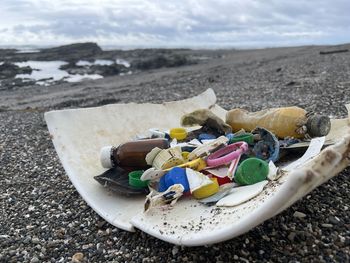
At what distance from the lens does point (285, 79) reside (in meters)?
12.2

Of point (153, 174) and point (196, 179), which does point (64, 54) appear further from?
point (196, 179)

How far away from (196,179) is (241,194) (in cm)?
41

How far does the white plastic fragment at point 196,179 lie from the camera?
322 cm

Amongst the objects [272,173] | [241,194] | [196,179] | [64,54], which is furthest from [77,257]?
[64,54]

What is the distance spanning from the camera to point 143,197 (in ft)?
12.1

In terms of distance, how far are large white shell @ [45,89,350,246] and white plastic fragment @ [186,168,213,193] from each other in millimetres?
126

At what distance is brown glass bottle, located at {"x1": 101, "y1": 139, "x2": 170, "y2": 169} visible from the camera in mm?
3939

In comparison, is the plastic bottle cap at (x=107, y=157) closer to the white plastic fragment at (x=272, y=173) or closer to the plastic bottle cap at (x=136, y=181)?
the plastic bottle cap at (x=136, y=181)

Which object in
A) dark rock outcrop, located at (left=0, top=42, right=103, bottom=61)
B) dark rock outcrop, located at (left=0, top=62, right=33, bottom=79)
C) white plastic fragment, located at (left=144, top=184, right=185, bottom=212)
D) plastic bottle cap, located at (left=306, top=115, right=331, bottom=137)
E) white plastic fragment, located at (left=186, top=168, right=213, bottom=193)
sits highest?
plastic bottle cap, located at (left=306, top=115, right=331, bottom=137)

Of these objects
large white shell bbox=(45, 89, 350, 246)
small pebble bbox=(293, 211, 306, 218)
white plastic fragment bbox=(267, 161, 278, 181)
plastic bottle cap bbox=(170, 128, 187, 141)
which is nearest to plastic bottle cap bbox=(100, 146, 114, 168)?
large white shell bbox=(45, 89, 350, 246)

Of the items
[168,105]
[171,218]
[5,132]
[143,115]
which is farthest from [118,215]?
[5,132]

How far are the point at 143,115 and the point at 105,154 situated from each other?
5.17 feet

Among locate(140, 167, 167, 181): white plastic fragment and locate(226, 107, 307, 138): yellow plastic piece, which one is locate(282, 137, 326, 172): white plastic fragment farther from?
locate(140, 167, 167, 181): white plastic fragment

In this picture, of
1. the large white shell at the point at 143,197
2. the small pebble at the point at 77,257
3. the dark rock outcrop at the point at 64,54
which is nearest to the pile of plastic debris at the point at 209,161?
the large white shell at the point at 143,197
